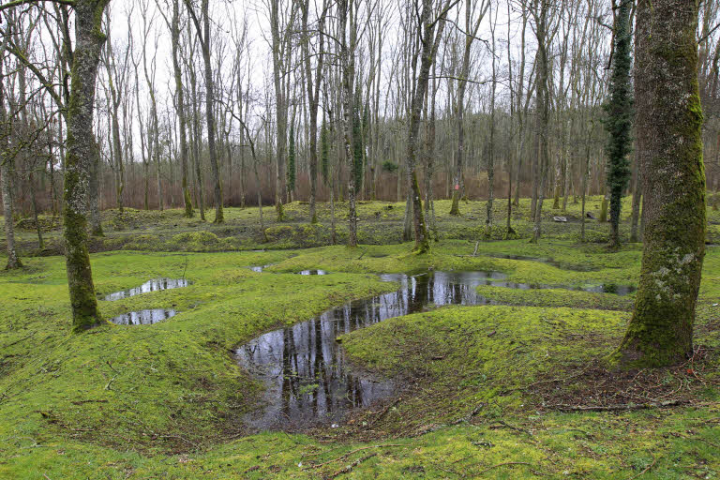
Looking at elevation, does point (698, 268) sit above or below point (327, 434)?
above

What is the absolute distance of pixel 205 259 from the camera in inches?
706

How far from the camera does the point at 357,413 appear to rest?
5570mm

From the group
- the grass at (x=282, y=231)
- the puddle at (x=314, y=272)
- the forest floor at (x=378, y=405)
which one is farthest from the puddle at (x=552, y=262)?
the puddle at (x=314, y=272)

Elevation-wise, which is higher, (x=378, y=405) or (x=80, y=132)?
(x=80, y=132)

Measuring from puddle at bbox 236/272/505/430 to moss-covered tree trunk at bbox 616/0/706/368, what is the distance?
362 centimetres

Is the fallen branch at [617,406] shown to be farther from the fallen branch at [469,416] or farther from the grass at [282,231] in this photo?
the grass at [282,231]

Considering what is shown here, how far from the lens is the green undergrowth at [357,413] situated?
315 cm

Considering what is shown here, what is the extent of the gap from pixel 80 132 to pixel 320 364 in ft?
17.8

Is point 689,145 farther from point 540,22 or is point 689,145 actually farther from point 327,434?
point 540,22

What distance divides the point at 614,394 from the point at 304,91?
3433 cm

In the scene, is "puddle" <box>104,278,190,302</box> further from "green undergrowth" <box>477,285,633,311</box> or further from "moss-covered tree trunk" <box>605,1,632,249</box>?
"moss-covered tree trunk" <box>605,1,632,249</box>

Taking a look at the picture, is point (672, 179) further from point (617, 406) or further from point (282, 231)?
point (282, 231)

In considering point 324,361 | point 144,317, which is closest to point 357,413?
point 324,361

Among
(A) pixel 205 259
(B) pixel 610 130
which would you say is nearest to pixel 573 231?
(B) pixel 610 130
